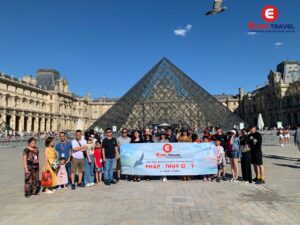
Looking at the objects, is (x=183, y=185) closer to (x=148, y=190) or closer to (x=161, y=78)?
(x=148, y=190)

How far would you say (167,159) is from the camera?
9.05m

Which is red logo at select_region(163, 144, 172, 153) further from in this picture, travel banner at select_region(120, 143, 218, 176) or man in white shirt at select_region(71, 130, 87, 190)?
man in white shirt at select_region(71, 130, 87, 190)

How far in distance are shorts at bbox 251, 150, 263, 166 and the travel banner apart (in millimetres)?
1146

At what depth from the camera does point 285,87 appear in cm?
8056

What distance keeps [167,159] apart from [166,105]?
23.2 metres

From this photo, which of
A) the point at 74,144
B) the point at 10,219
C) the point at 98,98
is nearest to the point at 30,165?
the point at 74,144

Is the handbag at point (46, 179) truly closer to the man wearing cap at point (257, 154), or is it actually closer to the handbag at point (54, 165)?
the handbag at point (54, 165)

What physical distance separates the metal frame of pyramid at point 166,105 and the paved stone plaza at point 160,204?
1866 cm

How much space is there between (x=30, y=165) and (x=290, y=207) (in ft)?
18.8

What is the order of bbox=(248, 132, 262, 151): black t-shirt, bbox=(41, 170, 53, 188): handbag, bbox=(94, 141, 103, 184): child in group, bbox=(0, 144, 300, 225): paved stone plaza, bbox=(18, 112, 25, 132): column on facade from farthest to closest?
bbox=(18, 112, 25, 132): column on facade → bbox=(94, 141, 103, 184): child in group → bbox=(248, 132, 262, 151): black t-shirt → bbox=(41, 170, 53, 188): handbag → bbox=(0, 144, 300, 225): paved stone plaza

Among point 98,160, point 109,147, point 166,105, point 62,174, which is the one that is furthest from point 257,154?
point 166,105

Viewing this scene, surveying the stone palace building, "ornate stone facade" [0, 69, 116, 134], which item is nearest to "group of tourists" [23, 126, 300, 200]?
"ornate stone facade" [0, 69, 116, 134]

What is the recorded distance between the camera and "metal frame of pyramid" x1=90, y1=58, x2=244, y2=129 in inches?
1075

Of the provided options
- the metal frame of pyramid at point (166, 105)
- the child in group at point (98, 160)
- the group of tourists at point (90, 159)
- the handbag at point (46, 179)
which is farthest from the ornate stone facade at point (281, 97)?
the handbag at point (46, 179)
